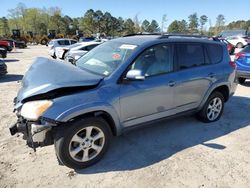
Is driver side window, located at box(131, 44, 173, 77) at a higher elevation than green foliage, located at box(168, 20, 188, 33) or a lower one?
lower

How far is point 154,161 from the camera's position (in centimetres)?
352

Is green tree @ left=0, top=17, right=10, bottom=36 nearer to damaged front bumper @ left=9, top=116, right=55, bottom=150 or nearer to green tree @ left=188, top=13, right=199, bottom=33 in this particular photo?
green tree @ left=188, top=13, right=199, bottom=33

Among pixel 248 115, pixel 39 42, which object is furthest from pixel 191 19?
pixel 248 115

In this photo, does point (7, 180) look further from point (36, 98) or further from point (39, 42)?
point (39, 42)

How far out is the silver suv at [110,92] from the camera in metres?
2.97

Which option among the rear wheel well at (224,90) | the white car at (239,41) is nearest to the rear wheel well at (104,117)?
the rear wheel well at (224,90)

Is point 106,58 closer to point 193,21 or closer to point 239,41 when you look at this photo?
point 239,41

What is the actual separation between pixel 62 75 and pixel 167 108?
182cm

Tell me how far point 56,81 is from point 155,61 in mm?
1606

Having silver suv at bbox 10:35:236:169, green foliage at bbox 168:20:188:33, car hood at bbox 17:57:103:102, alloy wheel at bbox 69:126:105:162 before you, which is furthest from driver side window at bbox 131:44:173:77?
green foliage at bbox 168:20:188:33

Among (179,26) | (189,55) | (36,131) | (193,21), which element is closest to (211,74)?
(189,55)

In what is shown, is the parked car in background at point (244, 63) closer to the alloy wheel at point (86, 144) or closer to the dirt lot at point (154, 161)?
the dirt lot at point (154, 161)

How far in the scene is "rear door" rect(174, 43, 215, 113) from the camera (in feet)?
13.5

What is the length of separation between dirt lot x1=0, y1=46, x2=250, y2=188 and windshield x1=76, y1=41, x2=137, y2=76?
1.29 m
